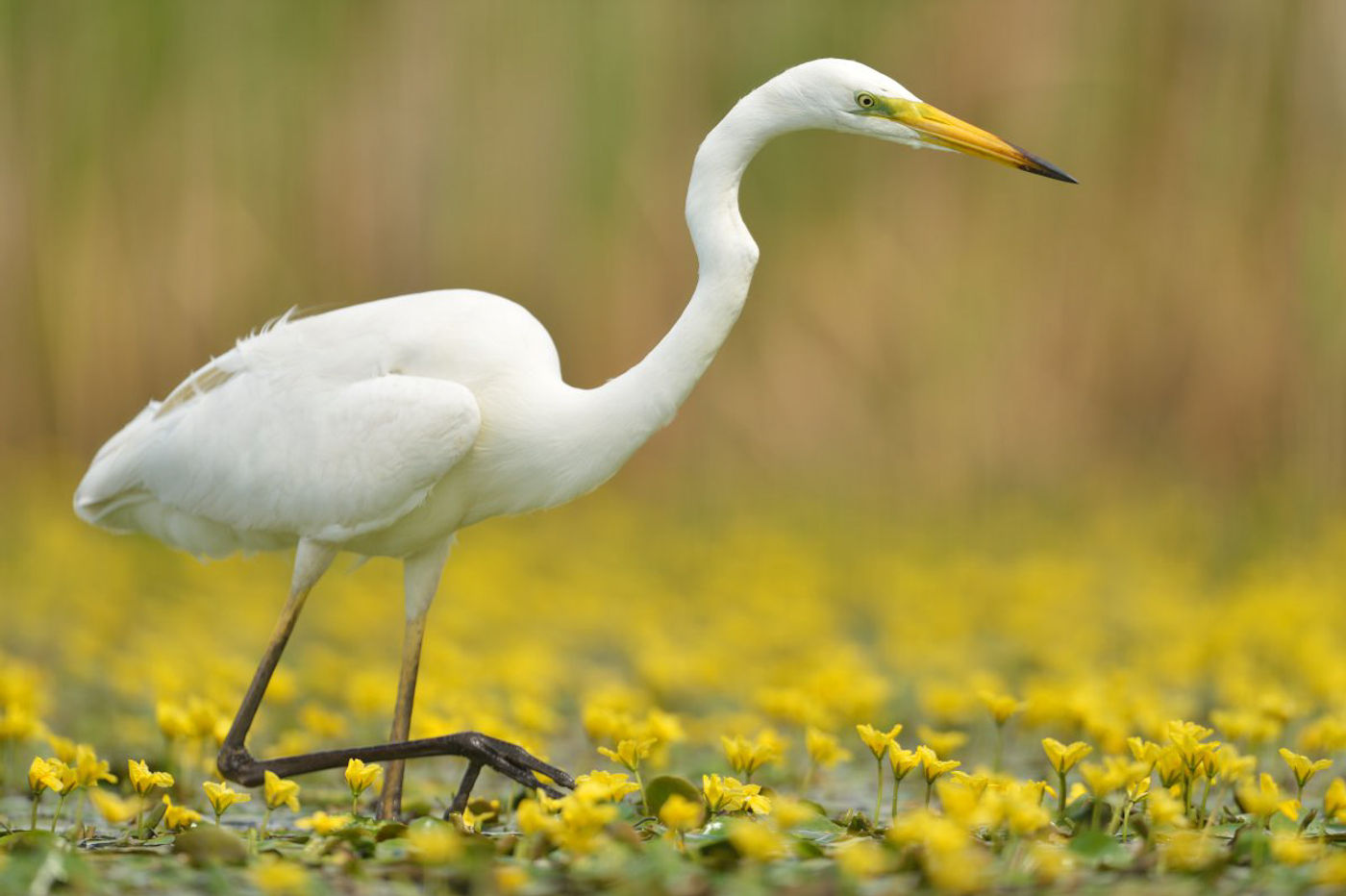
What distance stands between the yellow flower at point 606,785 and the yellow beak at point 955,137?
→ 1.20m

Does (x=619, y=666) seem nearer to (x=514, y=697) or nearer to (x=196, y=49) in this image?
(x=514, y=697)

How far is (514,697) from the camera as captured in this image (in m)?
4.00

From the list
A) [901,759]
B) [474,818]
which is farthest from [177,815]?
[901,759]

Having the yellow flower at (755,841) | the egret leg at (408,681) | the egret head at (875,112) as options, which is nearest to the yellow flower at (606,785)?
the yellow flower at (755,841)

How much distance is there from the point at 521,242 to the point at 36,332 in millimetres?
2238

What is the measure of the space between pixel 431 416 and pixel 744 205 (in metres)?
5.39

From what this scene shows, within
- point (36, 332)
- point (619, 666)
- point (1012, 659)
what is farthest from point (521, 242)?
point (1012, 659)

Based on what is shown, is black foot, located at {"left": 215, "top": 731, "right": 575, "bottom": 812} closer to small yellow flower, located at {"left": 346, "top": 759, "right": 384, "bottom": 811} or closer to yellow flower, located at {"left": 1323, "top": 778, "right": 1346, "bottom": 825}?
small yellow flower, located at {"left": 346, "top": 759, "right": 384, "bottom": 811}

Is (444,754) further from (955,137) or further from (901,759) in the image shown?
(955,137)

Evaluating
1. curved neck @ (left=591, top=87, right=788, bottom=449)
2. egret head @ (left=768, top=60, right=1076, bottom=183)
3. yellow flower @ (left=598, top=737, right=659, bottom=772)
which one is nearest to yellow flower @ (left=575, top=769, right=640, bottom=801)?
yellow flower @ (left=598, top=737, right=659, bottom=772)

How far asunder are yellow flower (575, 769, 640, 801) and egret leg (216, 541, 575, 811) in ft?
1.33

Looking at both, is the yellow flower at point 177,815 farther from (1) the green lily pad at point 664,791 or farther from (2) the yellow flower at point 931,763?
(2) the yellow flower at point 931,763

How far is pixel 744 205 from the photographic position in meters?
8.13

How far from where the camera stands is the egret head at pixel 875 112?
2.84 m
